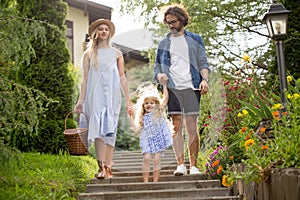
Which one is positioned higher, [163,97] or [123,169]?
[163,97]

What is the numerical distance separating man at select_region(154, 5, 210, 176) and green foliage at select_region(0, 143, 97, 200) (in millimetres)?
1113

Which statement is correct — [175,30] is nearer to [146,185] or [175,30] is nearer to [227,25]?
[146,185]

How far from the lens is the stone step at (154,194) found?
5.76 metres

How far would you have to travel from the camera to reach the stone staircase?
18.9 ft

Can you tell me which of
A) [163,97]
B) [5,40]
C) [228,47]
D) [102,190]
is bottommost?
[102,190]

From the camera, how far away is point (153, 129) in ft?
19.7

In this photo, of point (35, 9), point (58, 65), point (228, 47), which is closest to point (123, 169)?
point (58, 65)

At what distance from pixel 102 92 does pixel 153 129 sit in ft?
2.47

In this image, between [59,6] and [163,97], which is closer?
[163,97]

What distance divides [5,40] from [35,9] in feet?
12.4

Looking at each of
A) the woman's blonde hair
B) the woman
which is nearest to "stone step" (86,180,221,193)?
the woman

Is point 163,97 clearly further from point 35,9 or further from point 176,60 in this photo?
point 35,9

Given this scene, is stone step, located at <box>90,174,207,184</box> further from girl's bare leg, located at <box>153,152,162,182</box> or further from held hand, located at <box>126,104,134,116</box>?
held hand, located at <box>126,104,134,116</box>

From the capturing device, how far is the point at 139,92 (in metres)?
5.96
